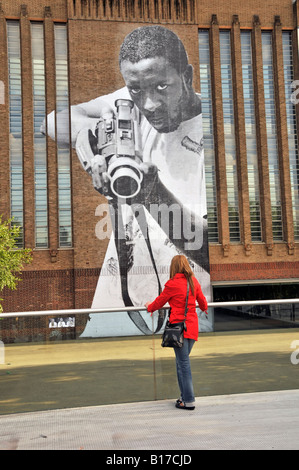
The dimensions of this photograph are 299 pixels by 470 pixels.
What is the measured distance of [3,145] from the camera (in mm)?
24938

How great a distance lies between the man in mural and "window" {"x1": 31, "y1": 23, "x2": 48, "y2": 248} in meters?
0.82

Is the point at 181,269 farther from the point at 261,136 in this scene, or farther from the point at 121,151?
the point at 261,136

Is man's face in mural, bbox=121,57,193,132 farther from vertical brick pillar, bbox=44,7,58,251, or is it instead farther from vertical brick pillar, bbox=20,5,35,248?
vertical brick pillar, bbox=20,5,35,248

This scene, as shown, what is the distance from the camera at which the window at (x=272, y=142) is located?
27234 millimetres

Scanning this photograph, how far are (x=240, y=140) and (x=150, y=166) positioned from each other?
220 inches

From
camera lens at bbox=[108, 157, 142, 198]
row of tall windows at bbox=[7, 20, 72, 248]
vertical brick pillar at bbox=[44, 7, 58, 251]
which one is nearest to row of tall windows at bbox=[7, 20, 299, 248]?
row of tall windows at bbox=[7, 20, 72, 248]

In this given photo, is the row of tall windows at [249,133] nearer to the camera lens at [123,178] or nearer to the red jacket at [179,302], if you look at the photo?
the camera lens at [123,178]

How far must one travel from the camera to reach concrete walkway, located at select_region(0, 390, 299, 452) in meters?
4.11

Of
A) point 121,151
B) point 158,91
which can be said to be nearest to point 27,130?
point 121,151
